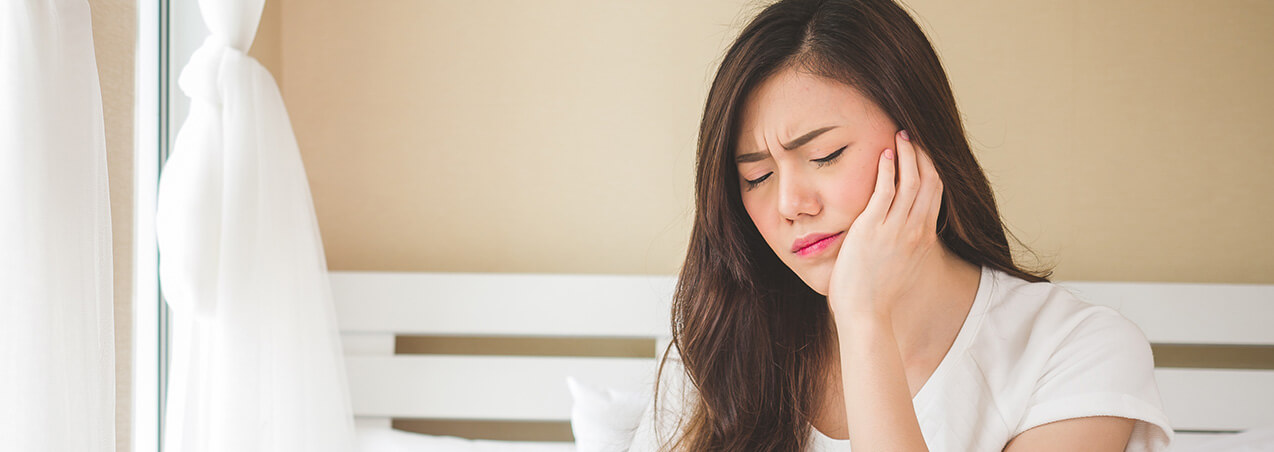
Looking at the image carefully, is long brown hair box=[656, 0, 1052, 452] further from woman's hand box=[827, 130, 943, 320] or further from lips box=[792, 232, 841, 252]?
lips box=[792, 232, 841, 252]

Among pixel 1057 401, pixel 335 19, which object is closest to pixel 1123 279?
pixel 1057 401

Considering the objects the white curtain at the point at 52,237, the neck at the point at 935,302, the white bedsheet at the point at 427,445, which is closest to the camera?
the white curtain at the point at 52,237

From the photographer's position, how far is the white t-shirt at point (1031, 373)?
940 millimetres

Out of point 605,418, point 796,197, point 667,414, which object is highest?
point 796,197

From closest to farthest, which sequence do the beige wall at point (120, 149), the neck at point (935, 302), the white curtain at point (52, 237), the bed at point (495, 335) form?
the white curtain at point (52, 237) → the neck at point (935, 302) → the beige wall at point (120, 149) → the bed at point (495, 335)


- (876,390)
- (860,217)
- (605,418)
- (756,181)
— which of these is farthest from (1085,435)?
(605,418)

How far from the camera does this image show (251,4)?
1435 millimetres

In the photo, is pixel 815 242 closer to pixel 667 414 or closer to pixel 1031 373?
pixel 1031 373

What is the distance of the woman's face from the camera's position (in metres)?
0.99

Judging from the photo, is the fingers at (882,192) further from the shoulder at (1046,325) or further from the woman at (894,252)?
the shoulder at (1046,325)

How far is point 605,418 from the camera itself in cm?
166

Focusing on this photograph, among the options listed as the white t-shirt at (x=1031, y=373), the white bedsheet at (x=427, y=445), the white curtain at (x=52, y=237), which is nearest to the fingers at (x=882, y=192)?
the white t-shirt at (x=1031, y=373)

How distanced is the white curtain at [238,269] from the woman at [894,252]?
73cm

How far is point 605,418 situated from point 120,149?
0.96 metres
